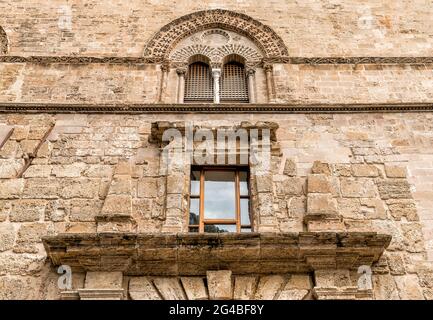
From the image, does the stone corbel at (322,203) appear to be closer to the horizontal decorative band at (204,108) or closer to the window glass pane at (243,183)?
the window glass pane at (243,183)

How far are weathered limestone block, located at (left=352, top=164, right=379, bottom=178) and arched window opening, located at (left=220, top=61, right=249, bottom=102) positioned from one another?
270cm

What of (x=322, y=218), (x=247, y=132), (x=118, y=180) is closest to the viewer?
(x=322, y=218)

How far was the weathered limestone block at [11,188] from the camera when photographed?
6312 millimetres

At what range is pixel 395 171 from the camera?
667 centimetres

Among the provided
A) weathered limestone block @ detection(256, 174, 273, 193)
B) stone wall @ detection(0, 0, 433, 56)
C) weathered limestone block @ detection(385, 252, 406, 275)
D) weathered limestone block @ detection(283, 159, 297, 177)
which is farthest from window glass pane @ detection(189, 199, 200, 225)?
stone wall @ detection(0, 0, 433, 56)

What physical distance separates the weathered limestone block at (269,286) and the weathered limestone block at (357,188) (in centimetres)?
153

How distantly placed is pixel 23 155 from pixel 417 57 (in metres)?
6.96

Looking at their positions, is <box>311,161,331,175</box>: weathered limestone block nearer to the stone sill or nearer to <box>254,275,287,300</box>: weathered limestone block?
the stone sill

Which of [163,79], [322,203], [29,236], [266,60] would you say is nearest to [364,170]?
[322,203]

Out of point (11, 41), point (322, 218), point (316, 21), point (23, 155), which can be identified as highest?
point (316, 21)

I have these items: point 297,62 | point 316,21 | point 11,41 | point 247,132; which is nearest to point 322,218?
point 247,132

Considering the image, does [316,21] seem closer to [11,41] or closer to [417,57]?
[417,57]

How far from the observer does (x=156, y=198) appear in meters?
6.33
